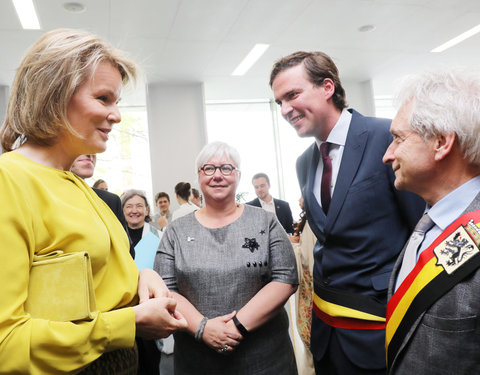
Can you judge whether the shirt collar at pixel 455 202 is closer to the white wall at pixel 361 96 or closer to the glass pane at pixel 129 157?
the glass pane at pixel 129 157

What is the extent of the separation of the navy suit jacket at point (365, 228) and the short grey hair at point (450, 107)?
16.0 inches

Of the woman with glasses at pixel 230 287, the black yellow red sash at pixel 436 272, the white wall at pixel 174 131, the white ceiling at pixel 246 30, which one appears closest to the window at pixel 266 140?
the white wall at pixel 174 131

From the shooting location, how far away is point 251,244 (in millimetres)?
1709

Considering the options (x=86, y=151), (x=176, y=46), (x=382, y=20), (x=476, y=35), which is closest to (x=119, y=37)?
(x=176, y=46)

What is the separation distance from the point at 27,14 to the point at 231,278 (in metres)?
4.58

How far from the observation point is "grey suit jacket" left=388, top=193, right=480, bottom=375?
0.74 meters

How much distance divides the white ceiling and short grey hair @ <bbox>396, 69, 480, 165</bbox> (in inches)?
151

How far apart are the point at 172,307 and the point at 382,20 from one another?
18.6 feet

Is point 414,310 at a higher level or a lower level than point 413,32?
lower

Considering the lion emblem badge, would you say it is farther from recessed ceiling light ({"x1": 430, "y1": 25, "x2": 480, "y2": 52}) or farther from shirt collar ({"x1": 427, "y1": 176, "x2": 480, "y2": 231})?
recessed ceiling light ({"x1": 430, "y1": 25, "x2": 480, "y2": 52})

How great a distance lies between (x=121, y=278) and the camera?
0.92 m

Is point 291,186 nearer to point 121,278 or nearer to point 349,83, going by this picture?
point 349,83

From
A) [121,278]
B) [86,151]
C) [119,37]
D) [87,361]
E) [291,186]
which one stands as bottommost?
[87,361]

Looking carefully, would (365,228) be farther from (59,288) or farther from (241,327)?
(59,288)
